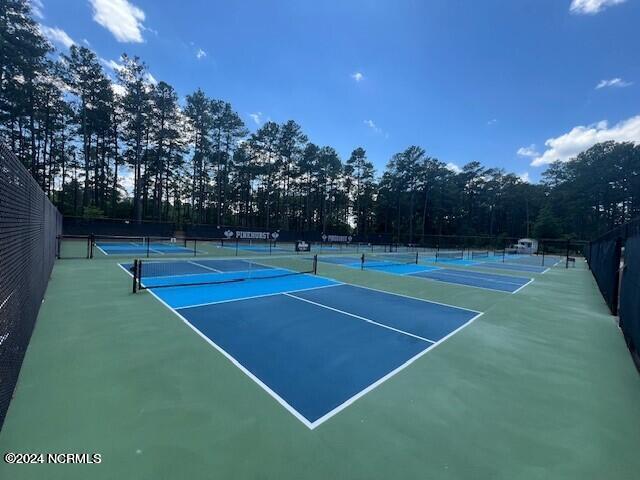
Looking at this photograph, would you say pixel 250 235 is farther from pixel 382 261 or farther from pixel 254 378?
pixel 254 378

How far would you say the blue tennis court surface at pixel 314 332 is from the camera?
3.61 m

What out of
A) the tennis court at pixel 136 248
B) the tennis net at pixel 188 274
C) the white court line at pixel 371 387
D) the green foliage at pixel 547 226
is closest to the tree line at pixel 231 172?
the green foliage at pixel 547 226

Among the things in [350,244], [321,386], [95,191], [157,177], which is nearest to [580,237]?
[350,244]

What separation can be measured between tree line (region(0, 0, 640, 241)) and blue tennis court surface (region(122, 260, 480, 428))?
82.5ft

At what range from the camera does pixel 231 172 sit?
4800cm

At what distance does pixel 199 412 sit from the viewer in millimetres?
2967

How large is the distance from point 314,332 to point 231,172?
47035 mm

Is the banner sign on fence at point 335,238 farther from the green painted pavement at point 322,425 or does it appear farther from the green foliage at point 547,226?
the green foliage at point 547,226

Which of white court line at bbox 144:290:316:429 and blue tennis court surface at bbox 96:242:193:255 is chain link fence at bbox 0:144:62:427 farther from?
blue tennis court surface at bbox 96:242:193:255

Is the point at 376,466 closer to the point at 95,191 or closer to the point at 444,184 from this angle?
the point at 95,191

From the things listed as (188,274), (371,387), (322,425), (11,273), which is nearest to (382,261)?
(188,274)

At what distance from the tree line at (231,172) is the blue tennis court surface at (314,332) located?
25.1 metres

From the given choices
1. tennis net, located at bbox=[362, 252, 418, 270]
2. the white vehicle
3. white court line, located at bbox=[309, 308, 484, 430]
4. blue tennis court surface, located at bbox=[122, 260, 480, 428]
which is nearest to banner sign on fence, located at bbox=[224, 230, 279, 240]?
tennis net, located at bbox=[362, 252, 418, 270]

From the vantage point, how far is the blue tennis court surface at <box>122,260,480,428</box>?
3.61 metres
